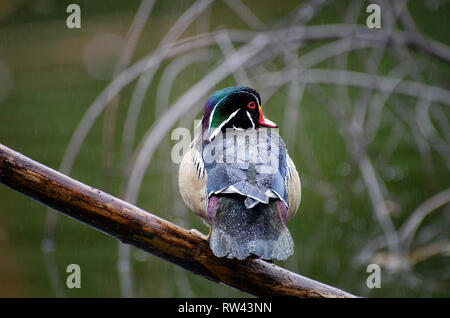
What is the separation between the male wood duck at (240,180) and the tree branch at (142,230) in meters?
0.09

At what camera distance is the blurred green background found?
3.06 m

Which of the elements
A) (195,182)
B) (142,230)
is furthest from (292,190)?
(142,230)

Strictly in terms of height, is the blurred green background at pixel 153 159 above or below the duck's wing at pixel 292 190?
above

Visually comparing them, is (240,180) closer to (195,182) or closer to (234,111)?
(195,182)

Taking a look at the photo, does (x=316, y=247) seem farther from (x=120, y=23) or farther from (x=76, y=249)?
(x=120, y=23)

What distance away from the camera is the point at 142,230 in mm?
1445

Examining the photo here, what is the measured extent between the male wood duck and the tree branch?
0.09m

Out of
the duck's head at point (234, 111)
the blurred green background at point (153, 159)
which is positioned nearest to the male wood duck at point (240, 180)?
the duck's head at point (234, 111)

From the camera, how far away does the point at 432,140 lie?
2.41m

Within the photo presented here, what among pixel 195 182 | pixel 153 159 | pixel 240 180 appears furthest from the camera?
pixel 153 159

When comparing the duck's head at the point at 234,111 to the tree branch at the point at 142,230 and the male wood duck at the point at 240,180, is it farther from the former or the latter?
the tree branch at the point at 142,230

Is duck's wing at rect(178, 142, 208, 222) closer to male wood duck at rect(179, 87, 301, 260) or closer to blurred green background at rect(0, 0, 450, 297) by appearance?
male wood duck at rect(179, 87, 301, 260)

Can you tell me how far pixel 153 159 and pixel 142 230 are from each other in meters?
2.28

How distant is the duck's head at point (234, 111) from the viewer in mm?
1663
